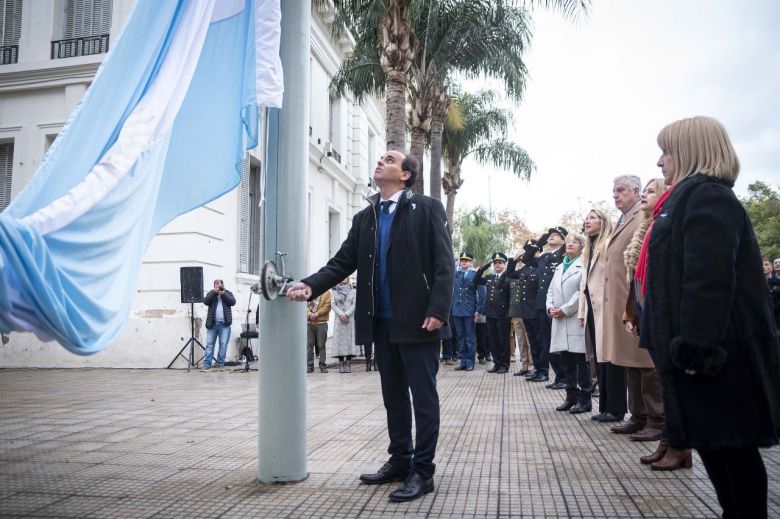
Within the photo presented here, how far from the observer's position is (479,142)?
27.5 meters

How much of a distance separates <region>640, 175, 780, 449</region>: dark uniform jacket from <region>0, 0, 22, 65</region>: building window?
1730 centimetres

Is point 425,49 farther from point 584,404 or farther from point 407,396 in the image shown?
point 407,396

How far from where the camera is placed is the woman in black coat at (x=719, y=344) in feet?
8.64

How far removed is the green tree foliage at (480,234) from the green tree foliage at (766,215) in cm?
1805

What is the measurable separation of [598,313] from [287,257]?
335 cm

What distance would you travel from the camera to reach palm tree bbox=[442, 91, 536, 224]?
26.2 m

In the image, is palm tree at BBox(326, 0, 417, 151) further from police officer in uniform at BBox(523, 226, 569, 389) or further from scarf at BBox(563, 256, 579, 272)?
scarf at BBox(563, 256, 579, 272)

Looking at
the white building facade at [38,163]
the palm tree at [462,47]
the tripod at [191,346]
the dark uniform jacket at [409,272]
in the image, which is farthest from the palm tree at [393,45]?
the dark uniform jacket at [409,272]

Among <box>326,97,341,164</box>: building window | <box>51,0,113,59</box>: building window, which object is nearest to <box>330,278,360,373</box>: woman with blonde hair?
<box>51,0,113,59</box>: building window

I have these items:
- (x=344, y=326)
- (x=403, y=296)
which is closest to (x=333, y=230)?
(x=344, y=326)

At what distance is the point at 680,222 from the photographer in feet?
9.60

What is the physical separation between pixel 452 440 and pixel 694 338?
3115 millimetres

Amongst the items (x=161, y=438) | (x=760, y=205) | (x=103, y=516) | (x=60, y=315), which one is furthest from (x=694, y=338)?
(x=760, y=205)

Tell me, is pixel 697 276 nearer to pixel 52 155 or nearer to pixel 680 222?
pixel 680 222
